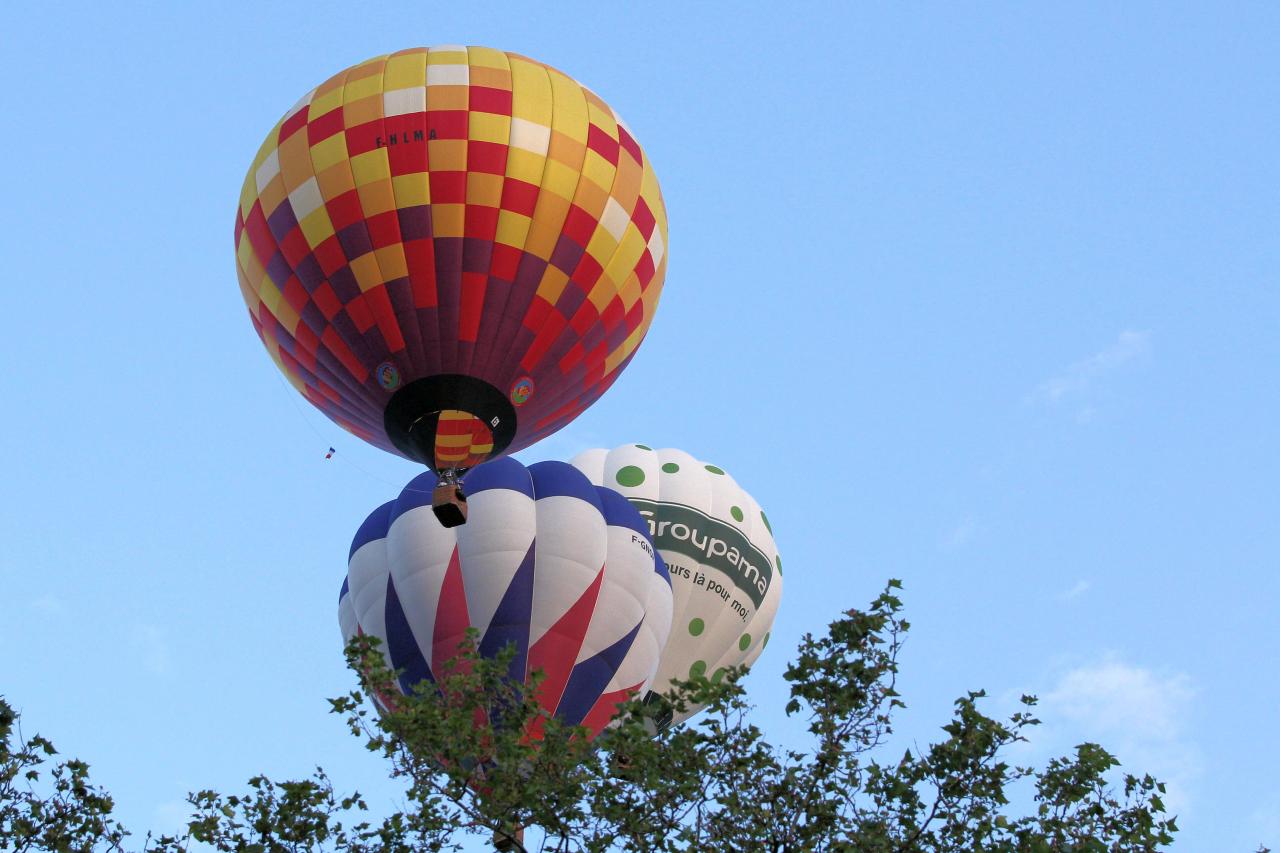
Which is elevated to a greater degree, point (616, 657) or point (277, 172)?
point (277, 172)

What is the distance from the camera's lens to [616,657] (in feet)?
72.7

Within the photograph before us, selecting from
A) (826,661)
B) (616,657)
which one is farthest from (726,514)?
(826,661)

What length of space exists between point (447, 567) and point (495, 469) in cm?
148

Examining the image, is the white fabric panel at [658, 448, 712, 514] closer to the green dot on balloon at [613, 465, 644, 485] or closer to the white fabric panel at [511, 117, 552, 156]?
the green dot on balloon at [613, 465, 644, 485]

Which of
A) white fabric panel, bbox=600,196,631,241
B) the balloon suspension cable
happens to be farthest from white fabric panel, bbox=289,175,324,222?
the balloon suspension cable

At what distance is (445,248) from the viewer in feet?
64.0

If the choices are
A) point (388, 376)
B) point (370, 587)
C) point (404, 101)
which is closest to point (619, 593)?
point (370, 587)

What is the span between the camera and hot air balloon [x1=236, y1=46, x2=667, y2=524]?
1959 cm

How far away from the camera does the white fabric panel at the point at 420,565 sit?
71.4 feet

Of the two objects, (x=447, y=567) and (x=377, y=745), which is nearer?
(x=377, y=745)

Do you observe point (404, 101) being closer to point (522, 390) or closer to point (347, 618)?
point (522, 390)

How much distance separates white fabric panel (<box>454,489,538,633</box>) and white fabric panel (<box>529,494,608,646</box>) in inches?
8.7

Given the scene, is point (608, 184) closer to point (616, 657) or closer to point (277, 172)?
point (277, 172)

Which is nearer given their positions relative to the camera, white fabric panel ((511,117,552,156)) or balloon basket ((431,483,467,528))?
balloon basket ((431,483,467,528))
